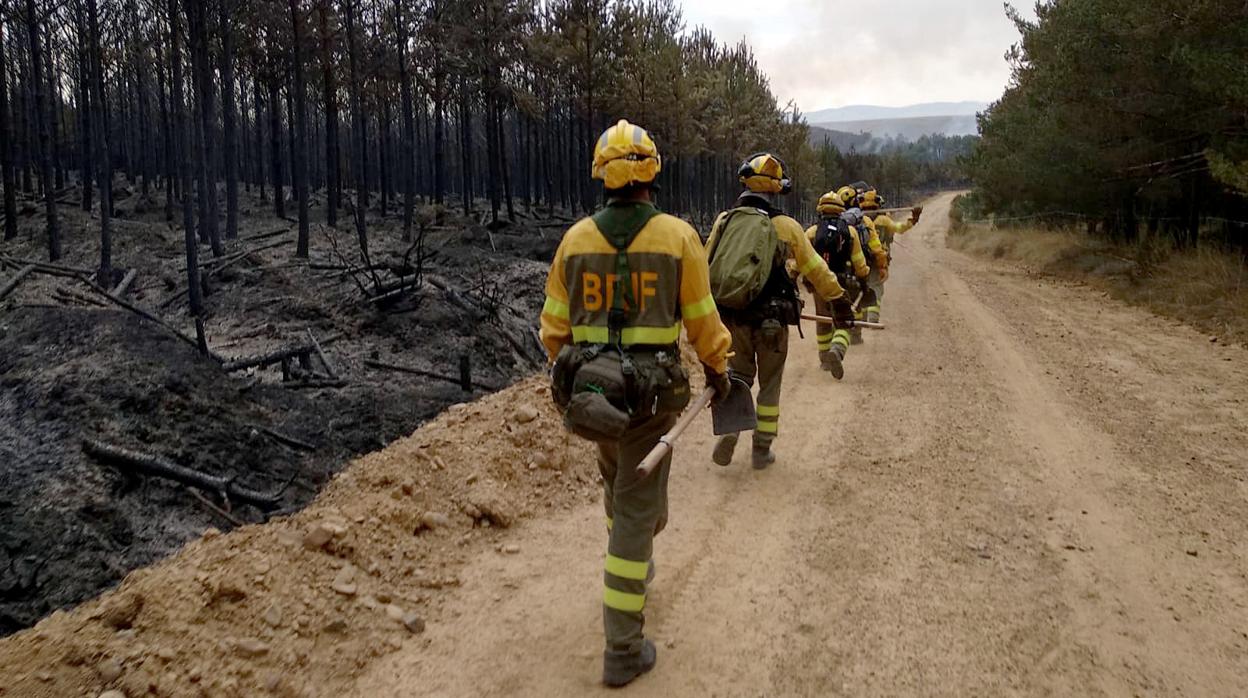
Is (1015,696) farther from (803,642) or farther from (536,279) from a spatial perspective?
(536,279)

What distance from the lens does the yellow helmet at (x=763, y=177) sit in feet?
18.5

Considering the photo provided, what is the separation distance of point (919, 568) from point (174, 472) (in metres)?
5.23

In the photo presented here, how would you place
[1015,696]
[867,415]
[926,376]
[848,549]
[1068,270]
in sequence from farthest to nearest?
[1068,270]
[926,376]
[867,415]
[848,549]
[1015,696]

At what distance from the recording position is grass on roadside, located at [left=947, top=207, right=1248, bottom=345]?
12.6 metres

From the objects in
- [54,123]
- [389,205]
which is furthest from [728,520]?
[389,205]

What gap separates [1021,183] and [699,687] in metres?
23.0

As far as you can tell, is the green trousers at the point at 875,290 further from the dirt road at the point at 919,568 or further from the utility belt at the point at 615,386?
the utility belt at the point at 615,386

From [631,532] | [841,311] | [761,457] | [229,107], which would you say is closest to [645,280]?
[631,532]

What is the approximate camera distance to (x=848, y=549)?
15.3ft

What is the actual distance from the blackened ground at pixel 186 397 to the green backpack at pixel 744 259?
375cm

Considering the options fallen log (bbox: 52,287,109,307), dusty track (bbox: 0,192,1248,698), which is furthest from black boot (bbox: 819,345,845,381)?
fallen log (bbox: 52,287,109,307)

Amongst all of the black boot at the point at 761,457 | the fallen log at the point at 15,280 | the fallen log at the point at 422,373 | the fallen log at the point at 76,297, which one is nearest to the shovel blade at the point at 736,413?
the black boot at the point at 761,457

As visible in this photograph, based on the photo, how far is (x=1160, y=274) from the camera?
16578 millimetres

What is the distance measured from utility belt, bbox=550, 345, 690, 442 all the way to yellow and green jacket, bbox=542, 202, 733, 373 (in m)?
0.07
